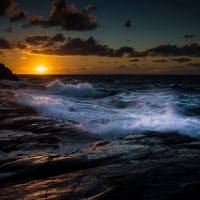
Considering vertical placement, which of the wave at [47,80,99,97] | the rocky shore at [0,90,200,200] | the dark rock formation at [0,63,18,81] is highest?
the dark rock formation at [0,63,18,81]

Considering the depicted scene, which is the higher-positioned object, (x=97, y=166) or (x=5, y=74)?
(x=5, y=74)

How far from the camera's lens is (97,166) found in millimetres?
6523

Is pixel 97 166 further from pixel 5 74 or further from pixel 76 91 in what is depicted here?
pixel 5 74

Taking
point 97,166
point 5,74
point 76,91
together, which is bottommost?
point 76,91

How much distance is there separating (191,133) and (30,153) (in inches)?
219

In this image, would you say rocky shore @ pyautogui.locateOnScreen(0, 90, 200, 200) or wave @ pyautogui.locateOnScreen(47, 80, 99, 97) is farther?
wave @ pyautogui.locateOnScreen(47, 80, 99, 97)

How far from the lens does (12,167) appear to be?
6637 millimetres

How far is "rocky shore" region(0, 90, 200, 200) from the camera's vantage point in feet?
16.1

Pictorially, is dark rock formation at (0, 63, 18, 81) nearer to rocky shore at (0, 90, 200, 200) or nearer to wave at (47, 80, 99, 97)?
wave at (47, 80, 99, 97)

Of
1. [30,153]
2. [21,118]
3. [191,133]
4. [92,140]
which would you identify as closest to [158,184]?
[30,153]

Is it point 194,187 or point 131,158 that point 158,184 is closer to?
point 194,187

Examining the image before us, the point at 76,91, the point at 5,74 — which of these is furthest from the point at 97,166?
the point at 5,74

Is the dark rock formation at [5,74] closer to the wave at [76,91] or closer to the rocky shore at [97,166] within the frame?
the wave at [76,91]

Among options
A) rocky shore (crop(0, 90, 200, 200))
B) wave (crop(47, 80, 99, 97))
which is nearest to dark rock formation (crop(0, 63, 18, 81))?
wave (crop(47, 80, 99, 97))
